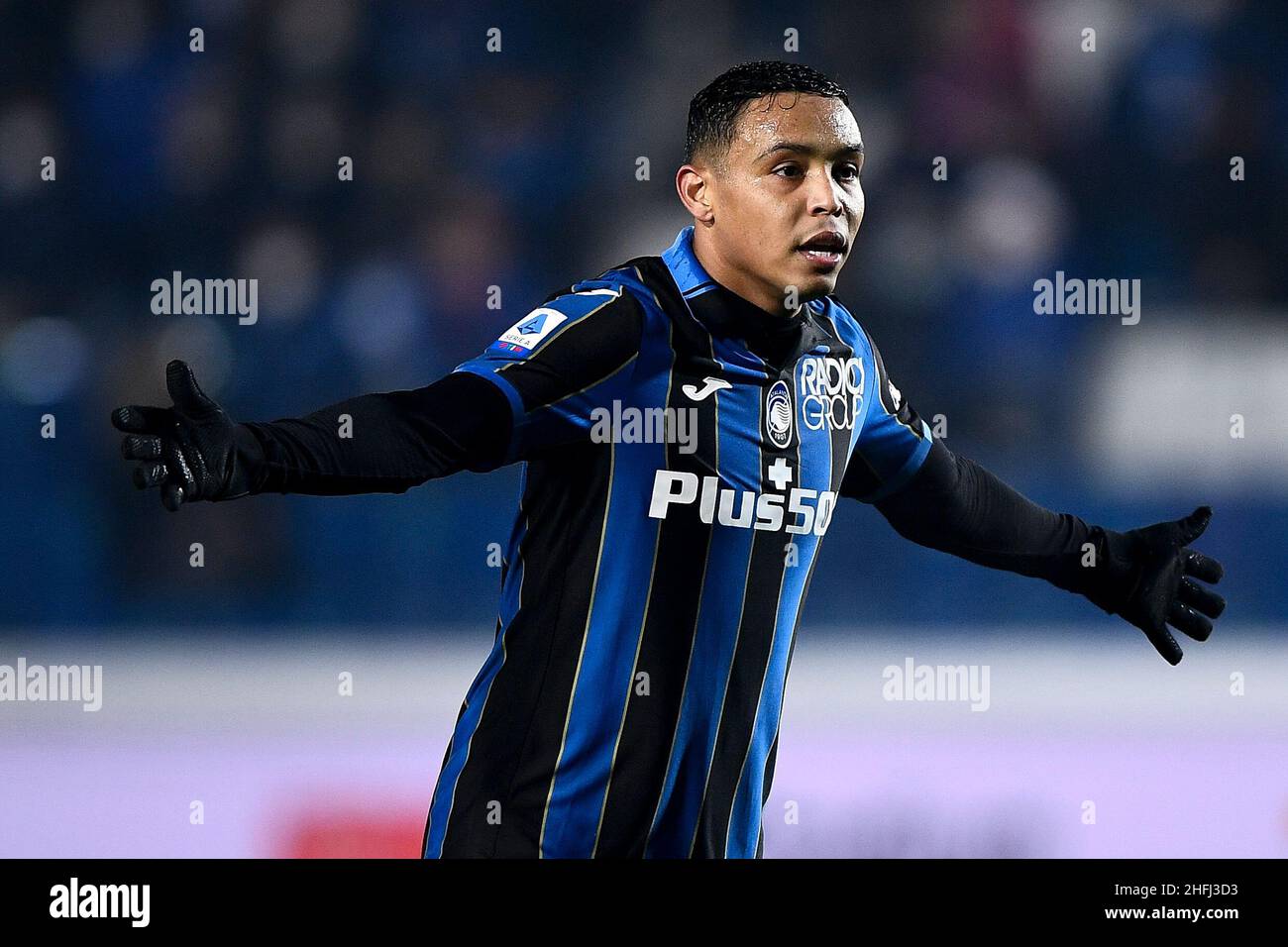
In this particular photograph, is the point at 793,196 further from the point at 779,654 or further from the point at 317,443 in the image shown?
the point at 317,443

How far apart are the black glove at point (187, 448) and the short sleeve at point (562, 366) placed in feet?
1.47

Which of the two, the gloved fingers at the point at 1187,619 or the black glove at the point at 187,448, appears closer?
the black glove at the point at 187,448

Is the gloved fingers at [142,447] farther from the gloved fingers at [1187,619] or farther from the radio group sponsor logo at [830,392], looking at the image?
the gloved fingers at [1187,619]

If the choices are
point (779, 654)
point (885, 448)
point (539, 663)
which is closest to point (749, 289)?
point (885, 448)

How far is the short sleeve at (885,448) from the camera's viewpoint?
3.03 meters

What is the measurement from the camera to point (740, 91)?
2.81 m

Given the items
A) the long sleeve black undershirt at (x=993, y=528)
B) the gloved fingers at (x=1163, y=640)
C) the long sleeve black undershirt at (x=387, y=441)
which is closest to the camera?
the long sleeve black undershirt at (x=387, y=441)

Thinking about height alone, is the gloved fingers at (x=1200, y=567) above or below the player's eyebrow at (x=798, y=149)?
below

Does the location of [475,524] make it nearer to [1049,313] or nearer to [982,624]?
[982,624]

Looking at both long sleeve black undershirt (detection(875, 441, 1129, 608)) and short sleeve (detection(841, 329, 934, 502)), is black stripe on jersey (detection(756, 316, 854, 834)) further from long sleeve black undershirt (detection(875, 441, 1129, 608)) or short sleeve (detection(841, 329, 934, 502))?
long sleeve black undershirt (detection(875, 441, 1129, 608))

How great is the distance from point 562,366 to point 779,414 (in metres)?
0.43

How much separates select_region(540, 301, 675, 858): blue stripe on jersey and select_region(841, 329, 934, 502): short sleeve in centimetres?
61

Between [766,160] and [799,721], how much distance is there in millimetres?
3505

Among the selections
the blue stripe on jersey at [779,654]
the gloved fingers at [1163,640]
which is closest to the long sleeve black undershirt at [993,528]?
the gloved fingers at [1163,640]
